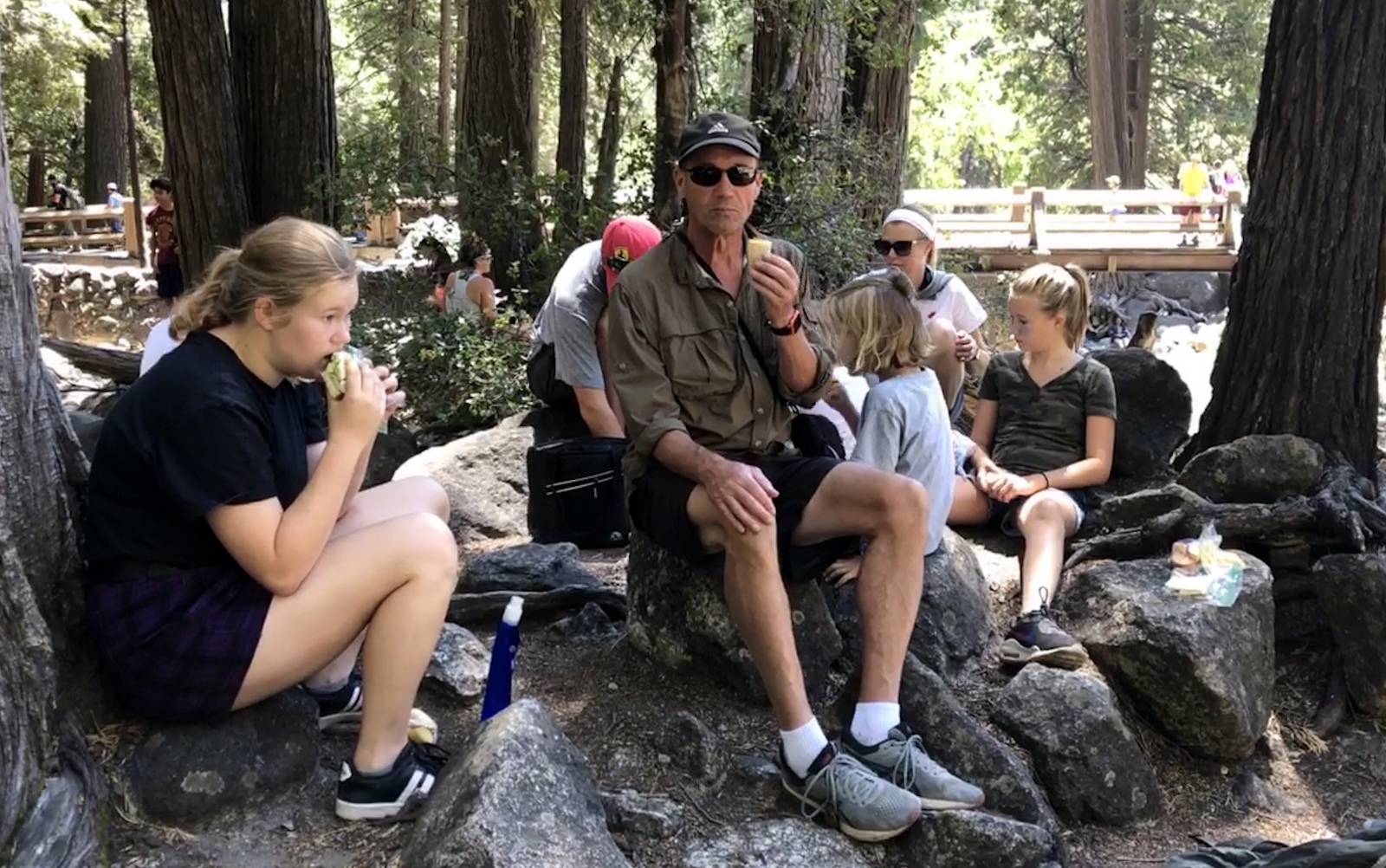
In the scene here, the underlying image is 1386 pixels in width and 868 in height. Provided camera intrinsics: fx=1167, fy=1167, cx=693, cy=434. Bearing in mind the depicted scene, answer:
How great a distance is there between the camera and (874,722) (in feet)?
9.34

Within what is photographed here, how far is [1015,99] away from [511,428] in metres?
22.9

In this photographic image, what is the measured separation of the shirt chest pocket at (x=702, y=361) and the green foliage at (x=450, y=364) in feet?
12.7

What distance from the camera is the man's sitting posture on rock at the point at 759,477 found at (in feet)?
9.22

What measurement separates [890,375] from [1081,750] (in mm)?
1231

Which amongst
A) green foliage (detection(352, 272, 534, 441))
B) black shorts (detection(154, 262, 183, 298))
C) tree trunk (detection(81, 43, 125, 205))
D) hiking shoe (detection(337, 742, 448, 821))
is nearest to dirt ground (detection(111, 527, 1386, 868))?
hiking shoe (detection(337, 742, 448, 821))

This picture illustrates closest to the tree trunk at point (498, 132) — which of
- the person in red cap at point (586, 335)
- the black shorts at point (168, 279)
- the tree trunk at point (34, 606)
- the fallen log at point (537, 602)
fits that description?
the person in red cap at point (586, 335)

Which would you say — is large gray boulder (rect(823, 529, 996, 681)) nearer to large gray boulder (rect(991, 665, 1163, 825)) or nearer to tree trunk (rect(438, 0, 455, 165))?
large gray boulder (rect(991, 665, 1163, 825))

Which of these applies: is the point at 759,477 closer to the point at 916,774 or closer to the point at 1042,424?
the point at 916,774

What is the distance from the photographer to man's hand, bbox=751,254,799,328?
303cm

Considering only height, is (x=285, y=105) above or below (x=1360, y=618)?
above

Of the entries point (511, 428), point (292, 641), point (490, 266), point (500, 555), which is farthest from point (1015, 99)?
point (292, 641)

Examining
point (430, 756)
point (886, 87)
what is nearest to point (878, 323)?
point (430, 756)

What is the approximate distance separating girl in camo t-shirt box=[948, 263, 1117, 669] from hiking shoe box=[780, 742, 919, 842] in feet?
5.48

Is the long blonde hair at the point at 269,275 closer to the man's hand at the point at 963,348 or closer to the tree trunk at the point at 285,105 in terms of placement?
the man's hand at the point at 963,348
